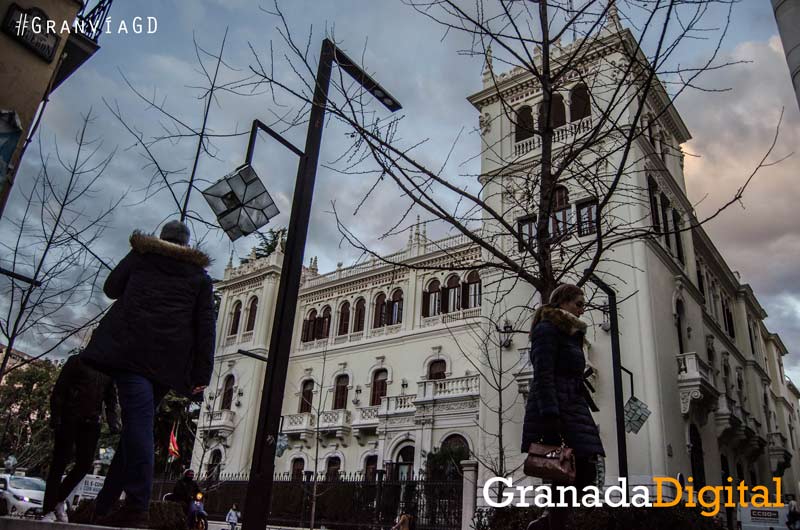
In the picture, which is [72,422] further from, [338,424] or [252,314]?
[252,314]

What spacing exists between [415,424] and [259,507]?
1950 cm

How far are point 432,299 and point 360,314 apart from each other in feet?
15.2

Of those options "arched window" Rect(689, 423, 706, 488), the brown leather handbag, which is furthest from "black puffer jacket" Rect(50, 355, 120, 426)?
"arched window" Rect(689, 423, 706, 488)

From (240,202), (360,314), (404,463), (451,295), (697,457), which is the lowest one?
(404,463)

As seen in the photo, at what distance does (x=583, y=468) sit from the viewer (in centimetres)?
380

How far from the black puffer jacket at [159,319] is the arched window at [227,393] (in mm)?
30146

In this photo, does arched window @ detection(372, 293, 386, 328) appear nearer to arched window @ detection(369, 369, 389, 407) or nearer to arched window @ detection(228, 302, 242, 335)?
arched window @ detection(369, 369, 389, 407)

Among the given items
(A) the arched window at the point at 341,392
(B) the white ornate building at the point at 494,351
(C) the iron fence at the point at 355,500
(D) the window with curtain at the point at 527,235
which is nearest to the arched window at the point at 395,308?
(B) the white ornate building at the point at 494,351

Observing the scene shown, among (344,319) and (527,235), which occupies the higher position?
(344,319)

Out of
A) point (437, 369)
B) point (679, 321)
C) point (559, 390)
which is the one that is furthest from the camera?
point (437, 369)

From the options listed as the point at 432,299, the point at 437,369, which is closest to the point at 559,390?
the point at 437,369

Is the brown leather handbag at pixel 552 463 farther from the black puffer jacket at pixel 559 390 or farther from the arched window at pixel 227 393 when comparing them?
the arched window at pixel 227 393

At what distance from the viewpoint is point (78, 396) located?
4.32m

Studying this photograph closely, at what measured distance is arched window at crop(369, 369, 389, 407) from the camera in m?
27.6
